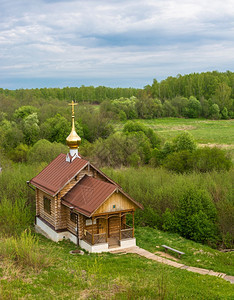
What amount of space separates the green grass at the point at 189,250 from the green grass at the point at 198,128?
37484 mm

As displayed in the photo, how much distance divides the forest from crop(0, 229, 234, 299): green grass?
6.72 m

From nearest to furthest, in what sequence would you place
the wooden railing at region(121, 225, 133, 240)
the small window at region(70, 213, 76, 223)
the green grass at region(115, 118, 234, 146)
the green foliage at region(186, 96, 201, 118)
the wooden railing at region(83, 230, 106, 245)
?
the wooden railing at region(83, 230, 106, 245) → the wooden railing at region(121, 225, 133, 240) → the small window at region(70, 213, 76, 223) → the green grass at region(115, 118, 234, 146) → the green foliage at region(186, 96, 201, 118)

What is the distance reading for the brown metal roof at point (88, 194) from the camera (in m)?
16.3

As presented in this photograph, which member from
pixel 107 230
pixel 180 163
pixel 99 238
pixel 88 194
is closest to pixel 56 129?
pixel 180 163

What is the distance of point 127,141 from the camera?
1796 inches

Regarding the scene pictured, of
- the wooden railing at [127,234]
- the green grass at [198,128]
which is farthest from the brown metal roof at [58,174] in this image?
the green grass at [198,128]

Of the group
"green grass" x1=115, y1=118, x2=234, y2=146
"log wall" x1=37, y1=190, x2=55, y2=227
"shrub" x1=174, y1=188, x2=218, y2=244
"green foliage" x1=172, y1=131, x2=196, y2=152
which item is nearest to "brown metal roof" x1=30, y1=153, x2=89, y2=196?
"log wall" x1=37, y1=190, x2=55, y2=227

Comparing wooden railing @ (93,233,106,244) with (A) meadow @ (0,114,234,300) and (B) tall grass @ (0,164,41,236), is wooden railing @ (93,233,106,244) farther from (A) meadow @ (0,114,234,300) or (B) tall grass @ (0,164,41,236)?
(B) tall grass @ (0,164,41,236)

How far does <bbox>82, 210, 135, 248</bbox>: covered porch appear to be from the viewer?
16797 millimetres

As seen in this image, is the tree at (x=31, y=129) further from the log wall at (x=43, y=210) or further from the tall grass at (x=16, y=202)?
the log wall at (x=43, y=210)

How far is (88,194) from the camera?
1719cm

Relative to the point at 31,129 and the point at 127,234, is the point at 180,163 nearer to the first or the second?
the point at 127,234

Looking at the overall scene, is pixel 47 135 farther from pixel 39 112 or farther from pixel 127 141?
pixel 127 141

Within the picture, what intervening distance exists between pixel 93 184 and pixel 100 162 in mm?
27017
